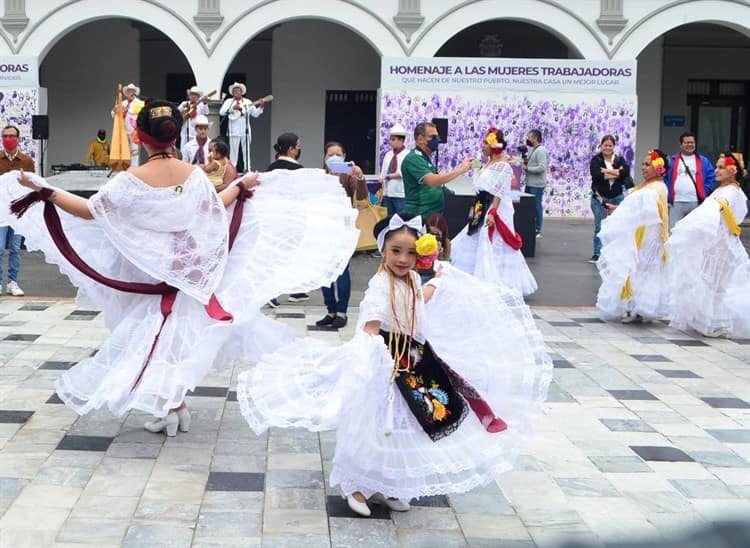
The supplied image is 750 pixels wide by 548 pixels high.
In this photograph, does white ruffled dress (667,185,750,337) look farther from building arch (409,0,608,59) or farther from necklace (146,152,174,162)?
building arch (409,0,608,59)

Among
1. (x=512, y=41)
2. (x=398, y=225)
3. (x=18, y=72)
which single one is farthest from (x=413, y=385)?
(x=512, y=41)

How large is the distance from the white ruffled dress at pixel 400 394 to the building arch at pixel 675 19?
1625 cm

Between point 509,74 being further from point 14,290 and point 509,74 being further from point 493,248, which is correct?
point 14,290

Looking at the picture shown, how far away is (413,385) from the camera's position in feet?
14.4

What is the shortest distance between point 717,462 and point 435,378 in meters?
1.74

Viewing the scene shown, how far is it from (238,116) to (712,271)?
11.0 metres

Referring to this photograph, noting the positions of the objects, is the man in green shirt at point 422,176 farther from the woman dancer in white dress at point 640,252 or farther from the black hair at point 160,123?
the black hair at point 160,123

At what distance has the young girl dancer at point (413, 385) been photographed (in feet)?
14.0

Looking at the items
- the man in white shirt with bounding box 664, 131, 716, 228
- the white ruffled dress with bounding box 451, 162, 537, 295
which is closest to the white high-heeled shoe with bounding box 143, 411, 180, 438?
the white ruffled dress with bounding box 451, 162, 537, 295

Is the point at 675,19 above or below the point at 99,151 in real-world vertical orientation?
above

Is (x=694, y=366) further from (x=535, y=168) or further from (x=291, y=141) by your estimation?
(x=535, y=168)

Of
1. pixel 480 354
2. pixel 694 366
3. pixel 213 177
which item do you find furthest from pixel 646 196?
pixel 480 354

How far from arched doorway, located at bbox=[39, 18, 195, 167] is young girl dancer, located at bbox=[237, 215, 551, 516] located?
69.2 feet

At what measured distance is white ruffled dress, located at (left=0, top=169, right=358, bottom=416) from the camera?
16.9ft
